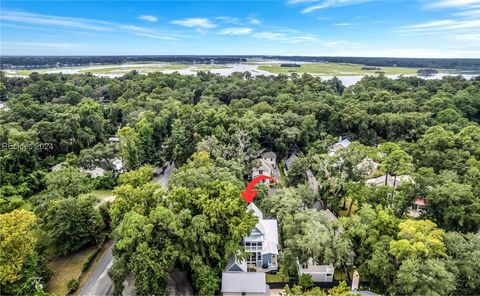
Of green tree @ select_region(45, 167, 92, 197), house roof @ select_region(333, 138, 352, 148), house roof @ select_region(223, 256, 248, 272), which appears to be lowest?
house roof @ select_region(223, 256, 248, 272)

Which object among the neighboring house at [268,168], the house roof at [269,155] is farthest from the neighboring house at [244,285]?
the house roof at [269,155]

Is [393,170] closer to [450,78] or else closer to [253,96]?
[253,96]

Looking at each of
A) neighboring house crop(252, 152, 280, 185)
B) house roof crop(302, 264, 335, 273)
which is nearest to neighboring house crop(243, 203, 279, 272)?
house roof crop(302, 264, 335, 273)

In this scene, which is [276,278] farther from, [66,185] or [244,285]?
[66,185]

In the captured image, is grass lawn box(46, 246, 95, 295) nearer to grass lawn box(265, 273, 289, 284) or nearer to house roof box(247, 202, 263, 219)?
house roof box(247, 202, 263, 219)

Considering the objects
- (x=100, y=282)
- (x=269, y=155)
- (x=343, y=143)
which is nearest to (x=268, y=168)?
(x=269, y=155)

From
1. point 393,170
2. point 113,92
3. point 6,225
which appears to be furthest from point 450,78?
point 6,225
